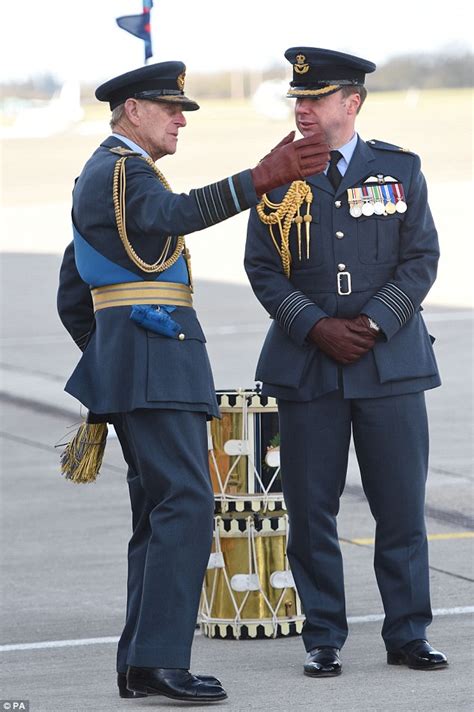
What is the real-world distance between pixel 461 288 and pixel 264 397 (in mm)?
12878

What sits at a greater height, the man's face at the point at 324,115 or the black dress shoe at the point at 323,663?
the man's face at the point at 324,115

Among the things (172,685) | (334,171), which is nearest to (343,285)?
(334,171)

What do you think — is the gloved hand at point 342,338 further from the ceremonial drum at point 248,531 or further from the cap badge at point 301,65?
the cap badge at point 301,65

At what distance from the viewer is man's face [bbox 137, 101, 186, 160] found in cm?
493

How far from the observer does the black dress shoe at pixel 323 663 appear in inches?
206

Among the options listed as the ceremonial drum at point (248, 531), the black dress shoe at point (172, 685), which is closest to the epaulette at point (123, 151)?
the ceremonial drum at point (248, 531)

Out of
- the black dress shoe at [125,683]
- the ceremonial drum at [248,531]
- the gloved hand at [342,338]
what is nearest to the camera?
the black dress shoe at [125,683]

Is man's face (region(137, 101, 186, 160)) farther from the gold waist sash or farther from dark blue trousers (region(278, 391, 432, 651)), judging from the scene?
dark blue trousers (region(278, 391, 432, 651))

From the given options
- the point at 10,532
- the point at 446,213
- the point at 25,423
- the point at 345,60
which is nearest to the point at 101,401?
the point at 345,60

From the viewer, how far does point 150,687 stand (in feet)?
16.1

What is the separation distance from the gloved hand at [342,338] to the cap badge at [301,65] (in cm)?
85

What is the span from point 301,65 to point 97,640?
7.65 ft

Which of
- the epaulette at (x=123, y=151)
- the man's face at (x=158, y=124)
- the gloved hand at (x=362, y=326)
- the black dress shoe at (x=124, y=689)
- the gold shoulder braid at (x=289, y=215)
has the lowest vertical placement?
the black dress shoe at (x=124, y=689)

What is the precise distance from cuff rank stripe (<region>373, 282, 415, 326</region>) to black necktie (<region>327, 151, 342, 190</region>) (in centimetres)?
42
